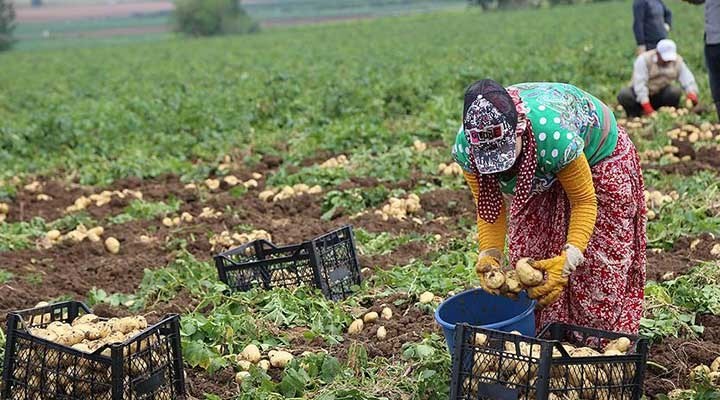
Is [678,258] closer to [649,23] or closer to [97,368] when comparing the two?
[97,368]

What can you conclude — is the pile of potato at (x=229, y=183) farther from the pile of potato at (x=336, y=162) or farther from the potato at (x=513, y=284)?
the potato at (x=513, y=284)

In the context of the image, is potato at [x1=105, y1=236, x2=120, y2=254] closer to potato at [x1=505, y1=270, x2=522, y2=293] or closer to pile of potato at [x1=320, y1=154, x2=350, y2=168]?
pile of potato at [x1=320, y1=154, x2=350, y2=168]

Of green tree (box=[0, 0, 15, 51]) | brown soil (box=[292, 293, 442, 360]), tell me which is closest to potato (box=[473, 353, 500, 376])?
brown soil (box=[292, 293, 442, 360])

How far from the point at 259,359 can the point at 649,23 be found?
7.19 meters

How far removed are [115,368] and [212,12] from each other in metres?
64.9

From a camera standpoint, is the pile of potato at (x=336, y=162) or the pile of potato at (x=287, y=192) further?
the pile of potato at (x=336, y=162)

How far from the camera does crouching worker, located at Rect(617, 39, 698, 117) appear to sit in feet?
33.2

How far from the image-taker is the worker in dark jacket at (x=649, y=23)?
10.3m

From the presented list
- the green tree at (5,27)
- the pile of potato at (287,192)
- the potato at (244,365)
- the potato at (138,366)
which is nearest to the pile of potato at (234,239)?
the pile of potato at (287,192)

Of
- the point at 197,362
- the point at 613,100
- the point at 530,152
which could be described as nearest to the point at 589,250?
the point at 530,152

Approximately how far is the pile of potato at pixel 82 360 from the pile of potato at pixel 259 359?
0.49 metres

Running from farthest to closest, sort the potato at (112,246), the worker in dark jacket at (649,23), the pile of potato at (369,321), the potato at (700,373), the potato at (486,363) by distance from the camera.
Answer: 1. the worker in dark jacket at (649,23)
2. the potato at (112,246)
3. the pile of potato at (369,321)
4. the potato at (700,373)
5. the potato at (486,363)

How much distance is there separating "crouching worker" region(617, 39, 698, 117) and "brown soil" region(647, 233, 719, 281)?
172 inches

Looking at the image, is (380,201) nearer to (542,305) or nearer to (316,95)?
(542,305)
